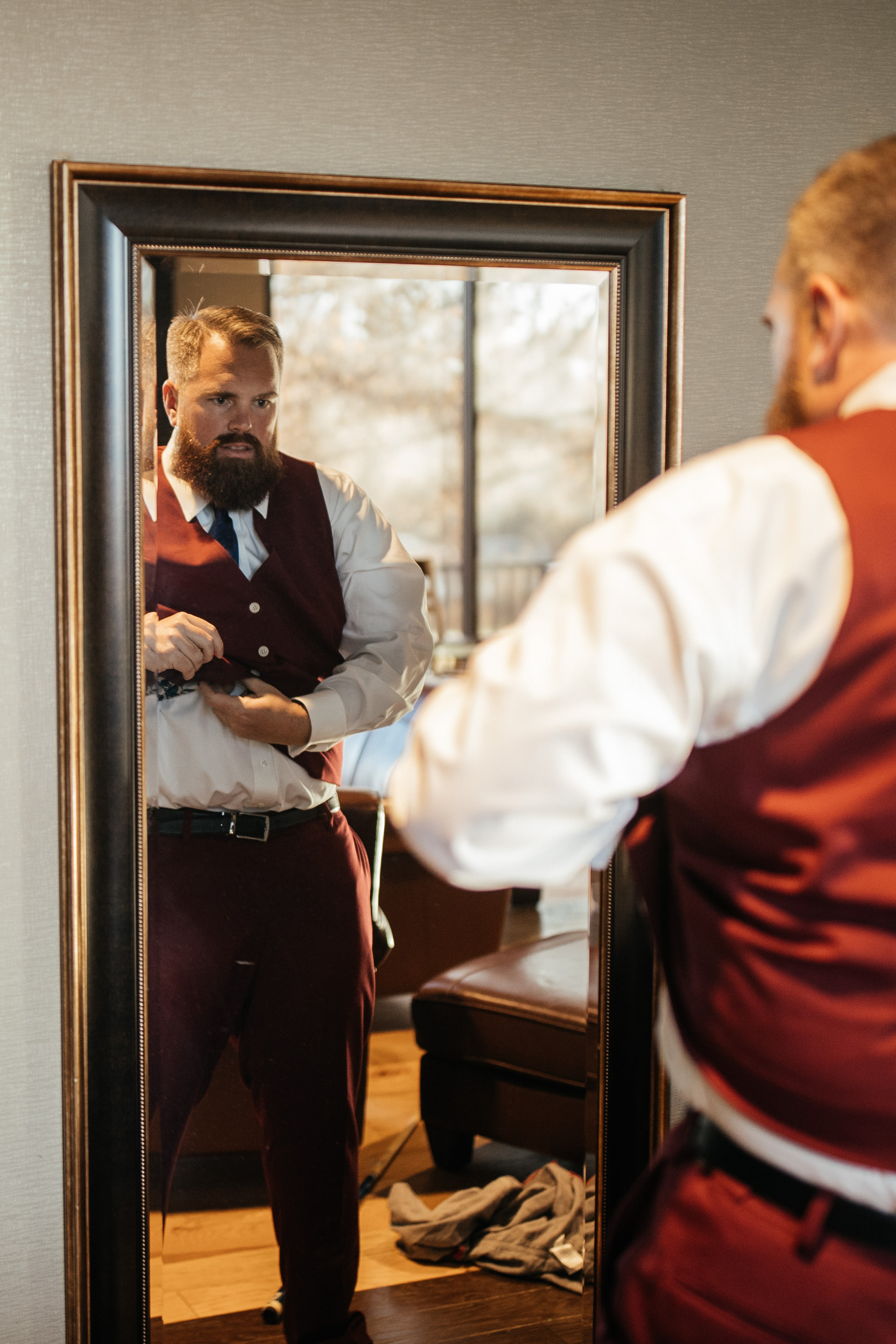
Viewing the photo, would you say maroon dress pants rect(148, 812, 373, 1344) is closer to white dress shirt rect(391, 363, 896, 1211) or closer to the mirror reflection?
the mirror reflection

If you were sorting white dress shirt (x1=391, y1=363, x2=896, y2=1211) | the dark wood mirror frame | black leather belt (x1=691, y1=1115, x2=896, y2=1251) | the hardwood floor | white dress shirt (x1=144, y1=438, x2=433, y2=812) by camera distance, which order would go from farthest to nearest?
the hardwood floor
white dress shirt (x1=144, y1=438, x2=433, y2=812)
the dark wood mirror frame
black leather belt (x1=691, y1=1115, x2=896, y2=1251)
white dress shirt (x1=391, y1=363, x2=896, y2=1211)

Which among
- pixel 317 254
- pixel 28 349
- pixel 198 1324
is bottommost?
pixel 198 1324

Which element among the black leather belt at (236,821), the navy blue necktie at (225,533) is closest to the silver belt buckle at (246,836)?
the black leather belt at (236,821)

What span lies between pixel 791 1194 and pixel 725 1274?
87 mm

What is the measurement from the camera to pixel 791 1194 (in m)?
0.85

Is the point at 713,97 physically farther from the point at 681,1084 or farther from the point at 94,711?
the point at 681,1084

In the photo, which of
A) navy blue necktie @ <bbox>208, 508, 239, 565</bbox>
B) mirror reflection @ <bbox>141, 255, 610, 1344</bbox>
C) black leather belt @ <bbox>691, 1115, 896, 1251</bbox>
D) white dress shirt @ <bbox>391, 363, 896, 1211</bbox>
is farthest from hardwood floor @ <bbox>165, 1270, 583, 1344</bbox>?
white dress shirt @ <bbox>391, 363, 896, 1211</bbox>

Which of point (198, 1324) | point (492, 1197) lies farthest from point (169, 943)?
point (492, 1197)

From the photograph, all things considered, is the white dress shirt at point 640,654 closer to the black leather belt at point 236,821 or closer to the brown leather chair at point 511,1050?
the black leather belt at point 236,821

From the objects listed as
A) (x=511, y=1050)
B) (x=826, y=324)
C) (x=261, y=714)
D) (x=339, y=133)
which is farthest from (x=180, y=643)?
(x=826, y=324)

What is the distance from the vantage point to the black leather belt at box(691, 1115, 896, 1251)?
32.4 inches

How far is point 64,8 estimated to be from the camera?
1.42m

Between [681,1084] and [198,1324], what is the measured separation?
1.00 metres

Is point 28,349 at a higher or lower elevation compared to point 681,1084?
higher
